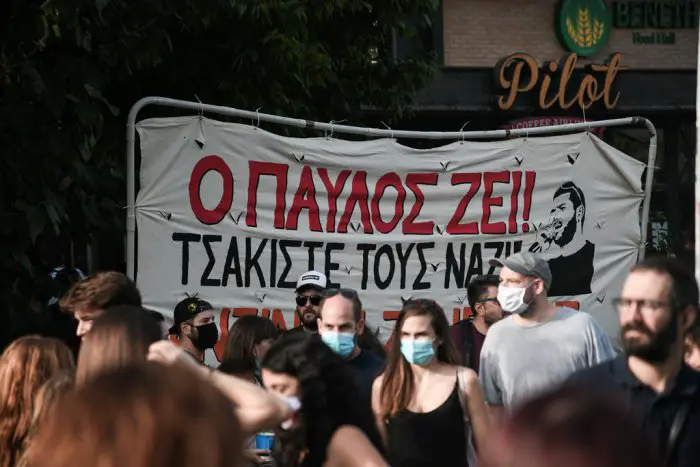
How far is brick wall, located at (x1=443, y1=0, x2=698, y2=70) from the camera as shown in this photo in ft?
70.3

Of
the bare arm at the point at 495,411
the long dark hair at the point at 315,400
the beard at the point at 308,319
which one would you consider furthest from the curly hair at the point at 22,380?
the beard at the point at 308,319

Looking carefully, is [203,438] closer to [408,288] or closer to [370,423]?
[370,423]

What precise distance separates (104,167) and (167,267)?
4.66 feet

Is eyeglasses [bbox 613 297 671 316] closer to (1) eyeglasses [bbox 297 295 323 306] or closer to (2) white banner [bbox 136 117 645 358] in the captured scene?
(1) eyeglasses [bbox 297 295 323 306]

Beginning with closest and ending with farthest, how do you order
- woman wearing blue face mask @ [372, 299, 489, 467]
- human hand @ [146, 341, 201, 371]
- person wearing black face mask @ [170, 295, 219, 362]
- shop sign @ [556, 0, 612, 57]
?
human hand @ [146, 341, 201, 371] → woman wearing blue face mask @ [372, 299, 489, 467] → person wearing black face mask @ [170, 295, 219, 362] → shop sign @ [556, 0, 612, 57]

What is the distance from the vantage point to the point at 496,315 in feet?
27.8

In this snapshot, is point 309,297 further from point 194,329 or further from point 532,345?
point 532,345

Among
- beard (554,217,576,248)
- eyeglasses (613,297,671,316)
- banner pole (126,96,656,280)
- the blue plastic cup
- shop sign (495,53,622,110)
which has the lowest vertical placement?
the blue plastic cup

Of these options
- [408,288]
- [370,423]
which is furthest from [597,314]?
[370,423]

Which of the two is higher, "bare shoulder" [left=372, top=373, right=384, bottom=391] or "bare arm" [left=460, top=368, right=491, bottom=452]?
"bare shoulder" [left=372, top=373, right=384, bottom=391]

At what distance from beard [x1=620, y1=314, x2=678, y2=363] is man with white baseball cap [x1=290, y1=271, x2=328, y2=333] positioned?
387 cm

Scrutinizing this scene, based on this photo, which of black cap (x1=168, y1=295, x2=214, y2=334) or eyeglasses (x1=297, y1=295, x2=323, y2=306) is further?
eyeglasses (x1=297, y1=295, x2=323, y2=306)

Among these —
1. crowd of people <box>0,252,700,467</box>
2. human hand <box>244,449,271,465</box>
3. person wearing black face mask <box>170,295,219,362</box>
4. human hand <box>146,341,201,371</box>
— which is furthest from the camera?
person wearing black face mask <box>170,295,219,362</box>

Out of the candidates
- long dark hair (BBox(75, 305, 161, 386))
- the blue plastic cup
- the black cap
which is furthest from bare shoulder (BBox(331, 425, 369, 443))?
the black cap
